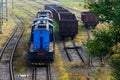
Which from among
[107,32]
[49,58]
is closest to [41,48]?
[49,58]

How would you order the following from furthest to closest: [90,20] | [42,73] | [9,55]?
1. [90,20]
2. [9,55]
3. [42,73]

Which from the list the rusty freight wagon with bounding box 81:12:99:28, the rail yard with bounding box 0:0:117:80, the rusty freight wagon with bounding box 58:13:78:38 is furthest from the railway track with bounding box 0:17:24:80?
the rusty freight wagon with bounding box 81:12:99:28

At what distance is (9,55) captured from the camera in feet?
108

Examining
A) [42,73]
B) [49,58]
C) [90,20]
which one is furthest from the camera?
[90,20]

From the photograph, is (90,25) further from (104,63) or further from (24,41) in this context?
(104,63)

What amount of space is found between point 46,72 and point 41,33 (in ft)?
12.1

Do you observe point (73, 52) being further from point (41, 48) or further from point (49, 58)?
point (41, 48)

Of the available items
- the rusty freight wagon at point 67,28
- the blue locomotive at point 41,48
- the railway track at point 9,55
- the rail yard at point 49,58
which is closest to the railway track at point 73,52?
the rail yard at point 49,58

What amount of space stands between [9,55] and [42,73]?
708cm

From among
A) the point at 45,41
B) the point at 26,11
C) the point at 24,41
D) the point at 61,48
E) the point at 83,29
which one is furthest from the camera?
the point at 26,11

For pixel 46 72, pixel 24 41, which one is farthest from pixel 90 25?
pixel 46 72

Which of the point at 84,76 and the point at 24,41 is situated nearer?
the point at 84,76

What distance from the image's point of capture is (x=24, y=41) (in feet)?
131

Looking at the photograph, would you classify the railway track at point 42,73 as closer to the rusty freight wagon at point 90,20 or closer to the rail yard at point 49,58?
the rail yard at point 49,58
